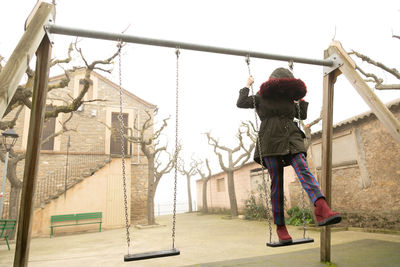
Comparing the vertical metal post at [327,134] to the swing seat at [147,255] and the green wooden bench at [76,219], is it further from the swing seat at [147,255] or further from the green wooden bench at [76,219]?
the green wooden bench at [76,219]

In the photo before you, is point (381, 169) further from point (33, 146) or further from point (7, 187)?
point (7, 187)

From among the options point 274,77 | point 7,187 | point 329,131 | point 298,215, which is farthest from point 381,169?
point 7,187

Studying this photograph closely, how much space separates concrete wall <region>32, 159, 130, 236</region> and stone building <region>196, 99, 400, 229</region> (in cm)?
866

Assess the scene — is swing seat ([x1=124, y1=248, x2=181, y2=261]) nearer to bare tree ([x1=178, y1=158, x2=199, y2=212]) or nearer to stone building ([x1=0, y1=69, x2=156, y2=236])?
stone building ([x1=0, y1=69, x2=156, y2=236])

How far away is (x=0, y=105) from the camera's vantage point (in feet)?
5.74

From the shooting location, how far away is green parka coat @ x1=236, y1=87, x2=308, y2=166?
8.75ft

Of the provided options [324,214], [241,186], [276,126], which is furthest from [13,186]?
[241,186]

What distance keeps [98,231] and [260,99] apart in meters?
11.0

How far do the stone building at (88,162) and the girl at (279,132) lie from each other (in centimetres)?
989

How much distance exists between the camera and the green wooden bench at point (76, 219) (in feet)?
36.3

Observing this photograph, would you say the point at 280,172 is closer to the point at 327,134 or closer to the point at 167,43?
the point at 327,134

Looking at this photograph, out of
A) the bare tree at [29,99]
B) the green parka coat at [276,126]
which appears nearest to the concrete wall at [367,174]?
the green parka coat at [276,126]

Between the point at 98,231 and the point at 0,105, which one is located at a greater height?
the point at 0,105

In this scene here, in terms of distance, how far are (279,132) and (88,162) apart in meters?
13.0
